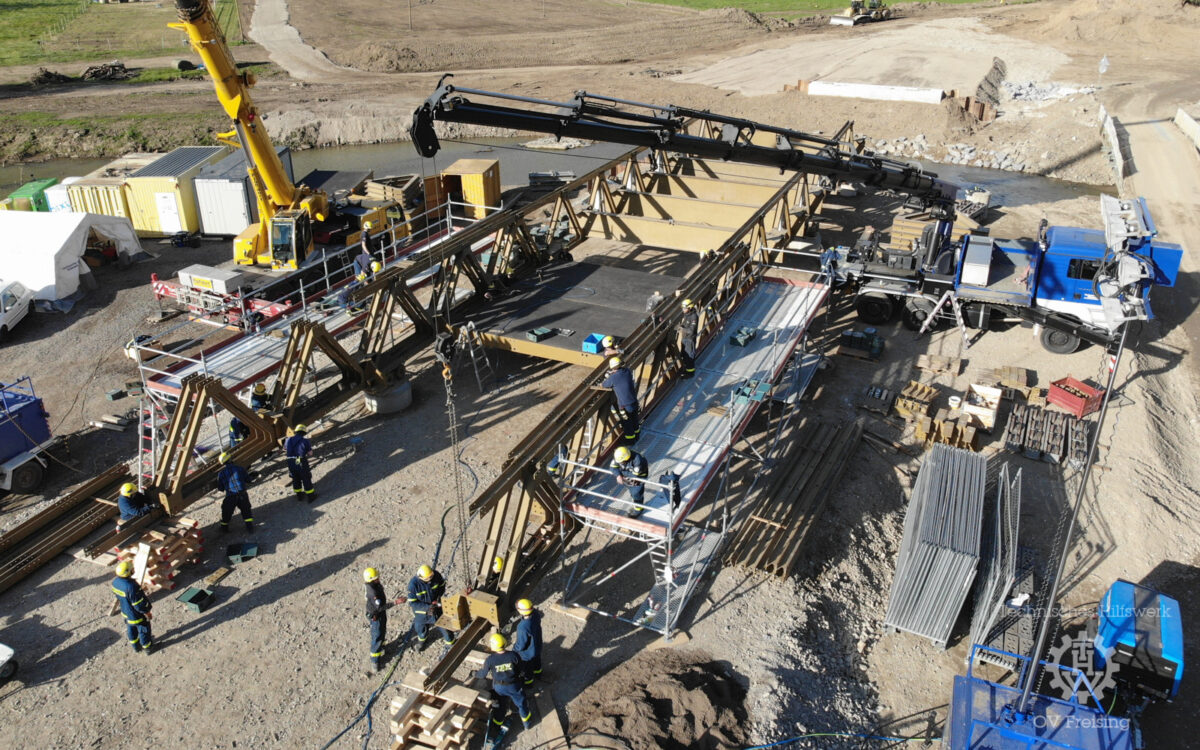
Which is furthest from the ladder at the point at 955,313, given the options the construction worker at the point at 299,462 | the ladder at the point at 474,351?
the construction worker at the point at 299,462

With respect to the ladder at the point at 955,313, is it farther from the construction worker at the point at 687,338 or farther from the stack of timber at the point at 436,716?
the stack of timber at the point at 436,716

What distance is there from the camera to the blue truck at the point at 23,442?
1459 cm

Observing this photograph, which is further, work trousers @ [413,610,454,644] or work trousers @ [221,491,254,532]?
work trousers @ [221,491,254,532]

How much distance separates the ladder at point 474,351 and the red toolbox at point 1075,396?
40.2ft

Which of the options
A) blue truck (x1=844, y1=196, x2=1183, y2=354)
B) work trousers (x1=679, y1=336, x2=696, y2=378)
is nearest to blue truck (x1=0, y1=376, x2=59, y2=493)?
work trousers (x1=679, y1=336, x2=696, y2=378)

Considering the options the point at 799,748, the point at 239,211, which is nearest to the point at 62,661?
the point at 799,748

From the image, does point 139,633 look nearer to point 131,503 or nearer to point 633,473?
point 131,503

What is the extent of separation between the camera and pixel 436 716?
973cm

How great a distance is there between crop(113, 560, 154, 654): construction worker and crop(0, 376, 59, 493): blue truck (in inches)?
198

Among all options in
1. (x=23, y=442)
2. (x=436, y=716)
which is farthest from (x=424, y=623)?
(x=23, y=442)

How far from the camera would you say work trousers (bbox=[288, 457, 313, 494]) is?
1413cm

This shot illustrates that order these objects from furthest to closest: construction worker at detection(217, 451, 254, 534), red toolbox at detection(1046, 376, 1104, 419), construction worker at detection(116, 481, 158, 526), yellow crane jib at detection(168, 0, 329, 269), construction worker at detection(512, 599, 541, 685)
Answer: yellow crane jib at detection(168, 0, 329, 269) < red toolbox at detection(1046, 376, 1104, 419) < construction worker at detection(217, 451, 254, 534) < construction worker at detection(116, 481, 158, 526) < construction worker at detection(512, 599, 541, 685)

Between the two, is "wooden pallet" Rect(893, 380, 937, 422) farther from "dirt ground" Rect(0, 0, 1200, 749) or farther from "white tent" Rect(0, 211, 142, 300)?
"white tent" Rect(0, 211, 142, 300)

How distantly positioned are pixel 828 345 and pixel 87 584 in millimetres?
16385
